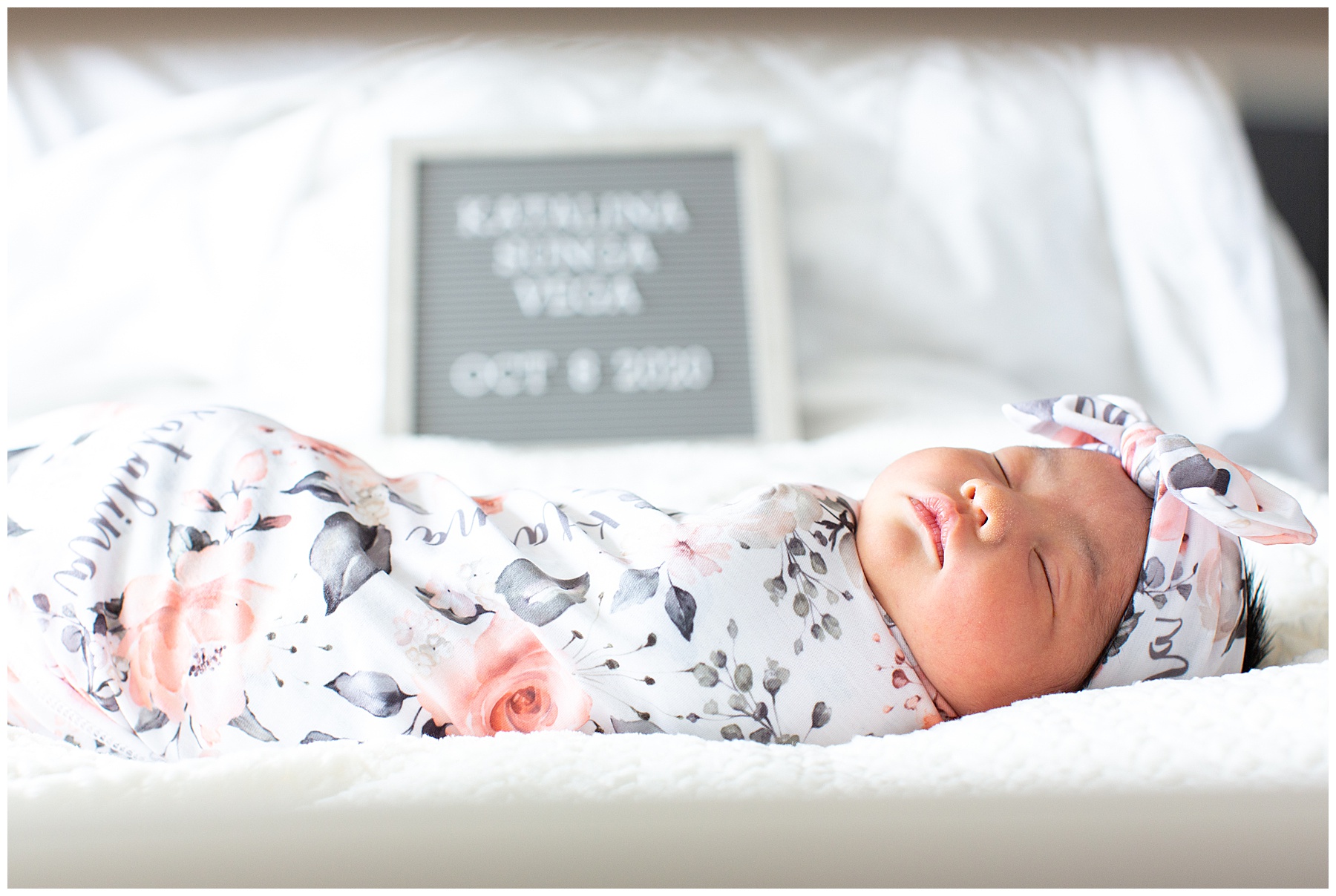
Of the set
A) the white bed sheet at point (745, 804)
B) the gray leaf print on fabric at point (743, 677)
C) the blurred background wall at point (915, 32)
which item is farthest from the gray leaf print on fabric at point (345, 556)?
the blurred background wall at point (915, 32)

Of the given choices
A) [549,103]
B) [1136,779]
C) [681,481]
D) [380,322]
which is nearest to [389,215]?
[380,322]

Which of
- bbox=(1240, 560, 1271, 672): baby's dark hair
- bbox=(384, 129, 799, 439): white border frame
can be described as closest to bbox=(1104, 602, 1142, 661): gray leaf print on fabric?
bbox=(1240, 560, 1271, 672): baby's dark hair

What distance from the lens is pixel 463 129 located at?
1.53 metres

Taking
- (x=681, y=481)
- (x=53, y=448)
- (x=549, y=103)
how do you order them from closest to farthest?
(x=53, y=448) → (x=681, y=481) → (x=549, y=103)

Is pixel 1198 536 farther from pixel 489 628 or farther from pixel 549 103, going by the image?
pixel 549 103

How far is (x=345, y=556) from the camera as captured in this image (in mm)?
623

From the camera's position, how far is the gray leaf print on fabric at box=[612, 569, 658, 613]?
0.61m

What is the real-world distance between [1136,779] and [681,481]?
644 millimetres

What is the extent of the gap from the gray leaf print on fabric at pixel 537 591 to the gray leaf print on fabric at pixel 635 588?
0.08 ft

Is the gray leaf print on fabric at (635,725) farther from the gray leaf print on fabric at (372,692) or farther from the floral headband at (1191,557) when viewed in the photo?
the floral headband at (1191,557)

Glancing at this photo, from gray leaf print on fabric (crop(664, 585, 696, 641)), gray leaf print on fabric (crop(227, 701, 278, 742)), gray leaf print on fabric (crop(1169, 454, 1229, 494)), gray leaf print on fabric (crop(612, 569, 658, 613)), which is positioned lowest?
gray leaf print on fabric (crop(227, 701, 278, 742))

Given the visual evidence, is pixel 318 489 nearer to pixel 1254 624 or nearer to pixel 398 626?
pixel 398 626

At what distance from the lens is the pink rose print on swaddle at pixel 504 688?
0.60 meters

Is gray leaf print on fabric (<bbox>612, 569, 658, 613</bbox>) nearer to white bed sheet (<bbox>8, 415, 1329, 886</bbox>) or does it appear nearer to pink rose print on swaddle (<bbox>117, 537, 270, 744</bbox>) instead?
white bed sheet (<bbox>8, 415, 1329, 886</bbox>)
